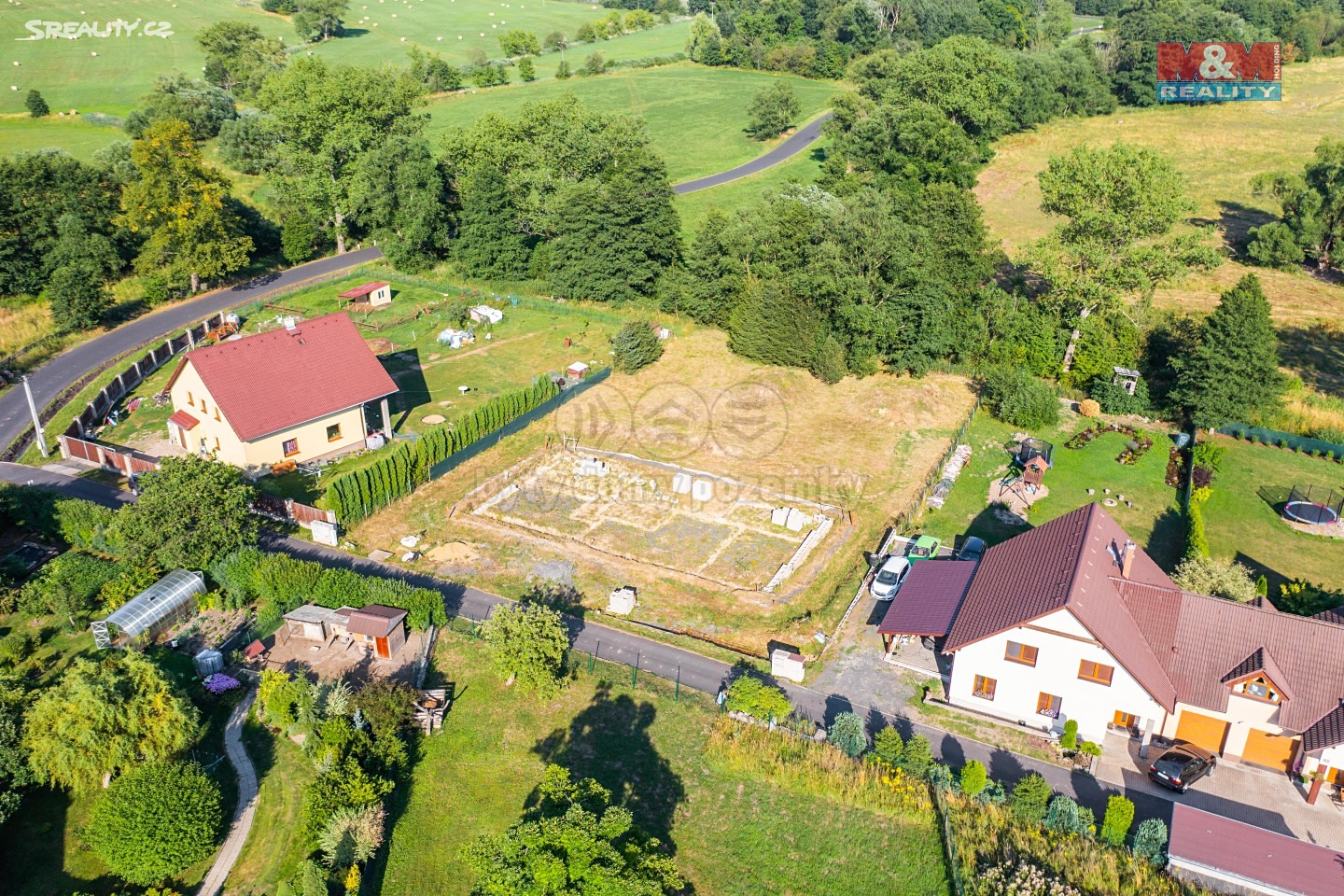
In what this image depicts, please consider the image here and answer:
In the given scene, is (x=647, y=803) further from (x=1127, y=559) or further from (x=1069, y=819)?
(x=1127, y=559)

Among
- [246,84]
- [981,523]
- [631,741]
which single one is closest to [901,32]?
[246,84]

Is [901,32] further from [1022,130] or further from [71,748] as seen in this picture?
[71,748]

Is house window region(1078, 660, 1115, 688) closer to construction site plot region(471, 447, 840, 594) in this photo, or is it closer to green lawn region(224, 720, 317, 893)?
construction site plot region(471, 447, 840, 594)

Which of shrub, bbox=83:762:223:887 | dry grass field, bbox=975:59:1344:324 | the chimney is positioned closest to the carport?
the chimney

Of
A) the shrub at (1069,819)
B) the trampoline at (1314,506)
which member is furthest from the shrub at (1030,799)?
the trampoline at (1314,506)

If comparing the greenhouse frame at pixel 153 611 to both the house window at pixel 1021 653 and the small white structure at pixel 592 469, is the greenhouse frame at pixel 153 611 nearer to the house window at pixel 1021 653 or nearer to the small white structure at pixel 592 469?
the small white structure at pixel 592 469

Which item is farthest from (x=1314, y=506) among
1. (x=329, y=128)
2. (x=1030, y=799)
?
(x=329, y=128)

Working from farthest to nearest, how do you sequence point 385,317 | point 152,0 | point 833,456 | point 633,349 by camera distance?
point 152,0 < point 385,317 < point 633,349 < point 833,456
